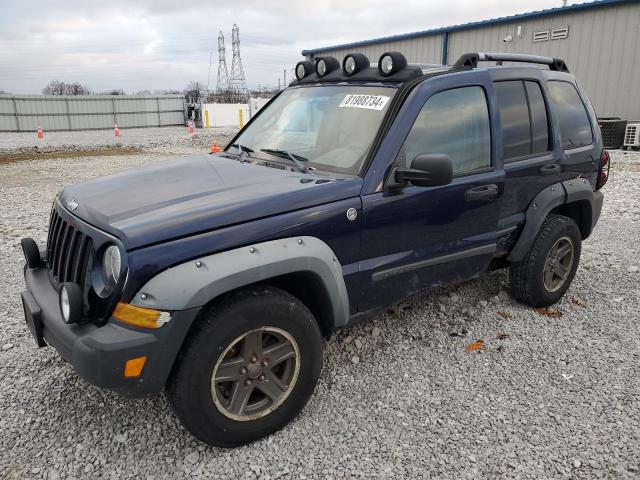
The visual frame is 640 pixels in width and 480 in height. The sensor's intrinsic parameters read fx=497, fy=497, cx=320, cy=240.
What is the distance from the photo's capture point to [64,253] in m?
2.65

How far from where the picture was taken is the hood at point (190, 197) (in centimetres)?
228

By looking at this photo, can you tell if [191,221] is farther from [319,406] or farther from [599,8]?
[599,8]

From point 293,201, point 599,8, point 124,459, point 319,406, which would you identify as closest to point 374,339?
point 319,406

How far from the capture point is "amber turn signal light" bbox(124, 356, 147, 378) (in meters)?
2.13

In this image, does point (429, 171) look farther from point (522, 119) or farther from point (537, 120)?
point (537, 120)

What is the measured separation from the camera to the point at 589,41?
575 inches

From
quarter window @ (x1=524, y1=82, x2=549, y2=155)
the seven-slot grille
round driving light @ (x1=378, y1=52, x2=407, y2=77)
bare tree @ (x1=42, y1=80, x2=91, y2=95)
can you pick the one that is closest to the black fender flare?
quarter window @ (x1=524, y1=82, x2=549, y2=155)

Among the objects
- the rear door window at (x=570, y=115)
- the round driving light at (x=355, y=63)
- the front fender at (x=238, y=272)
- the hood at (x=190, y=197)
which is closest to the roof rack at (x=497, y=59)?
the rear door window at (x=570, y=115)

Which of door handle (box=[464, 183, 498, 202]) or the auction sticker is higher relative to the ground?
the auction sticker

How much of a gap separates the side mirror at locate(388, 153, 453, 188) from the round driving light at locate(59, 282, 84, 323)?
1.76m

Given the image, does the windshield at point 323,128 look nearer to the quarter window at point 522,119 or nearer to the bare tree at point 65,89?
the quarter window at point 522,119

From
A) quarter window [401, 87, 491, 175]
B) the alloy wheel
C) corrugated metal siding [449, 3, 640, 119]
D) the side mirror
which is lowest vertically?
the alloy wheel

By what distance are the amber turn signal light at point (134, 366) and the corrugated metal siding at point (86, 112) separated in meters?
33.0

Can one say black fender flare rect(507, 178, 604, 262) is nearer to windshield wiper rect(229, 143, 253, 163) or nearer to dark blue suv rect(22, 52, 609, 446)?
dark blue suv rect(22, 52, 609, 446)
